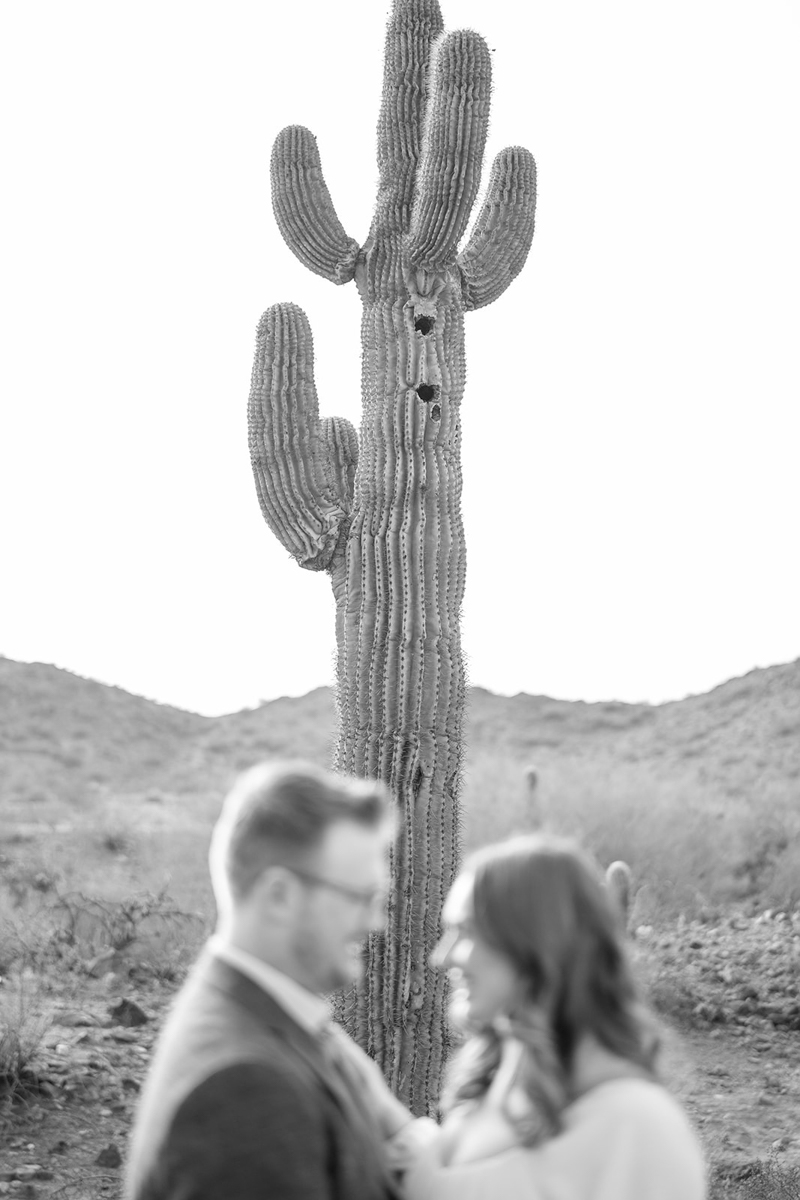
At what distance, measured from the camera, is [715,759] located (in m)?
29.8

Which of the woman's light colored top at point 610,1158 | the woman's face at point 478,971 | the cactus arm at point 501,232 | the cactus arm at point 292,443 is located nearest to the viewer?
the woman's light colored top at point 610,1158

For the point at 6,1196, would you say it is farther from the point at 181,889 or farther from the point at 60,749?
the point at 60,749

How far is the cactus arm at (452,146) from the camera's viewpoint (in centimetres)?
681

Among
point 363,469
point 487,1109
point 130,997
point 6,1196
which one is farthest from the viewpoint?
point 130,997

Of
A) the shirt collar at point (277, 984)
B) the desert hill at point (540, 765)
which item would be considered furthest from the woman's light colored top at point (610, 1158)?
the desert hill at point (540, 765)

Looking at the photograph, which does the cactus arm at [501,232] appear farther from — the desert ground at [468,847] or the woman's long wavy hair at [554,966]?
the woman's long wavy hair at [554,966]

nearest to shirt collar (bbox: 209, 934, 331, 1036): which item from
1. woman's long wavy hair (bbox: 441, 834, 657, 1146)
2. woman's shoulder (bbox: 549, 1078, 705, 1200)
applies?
woman's long wavy hair (bbox: 441, 834, 657, 1146)

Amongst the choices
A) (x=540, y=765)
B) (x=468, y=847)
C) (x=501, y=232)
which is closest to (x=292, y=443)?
(x=501, y=232)

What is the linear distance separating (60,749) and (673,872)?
68.5 feet

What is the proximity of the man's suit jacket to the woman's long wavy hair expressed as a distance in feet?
0.94

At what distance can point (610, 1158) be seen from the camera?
2059 mm

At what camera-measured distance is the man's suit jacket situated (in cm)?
194

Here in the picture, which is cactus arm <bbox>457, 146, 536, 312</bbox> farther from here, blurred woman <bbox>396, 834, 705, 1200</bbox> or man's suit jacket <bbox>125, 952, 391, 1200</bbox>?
man's suit jacket <bbox>125, 952, 391, 1200</bbox>

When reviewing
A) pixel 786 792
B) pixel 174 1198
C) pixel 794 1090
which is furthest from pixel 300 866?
pixel 786 792
